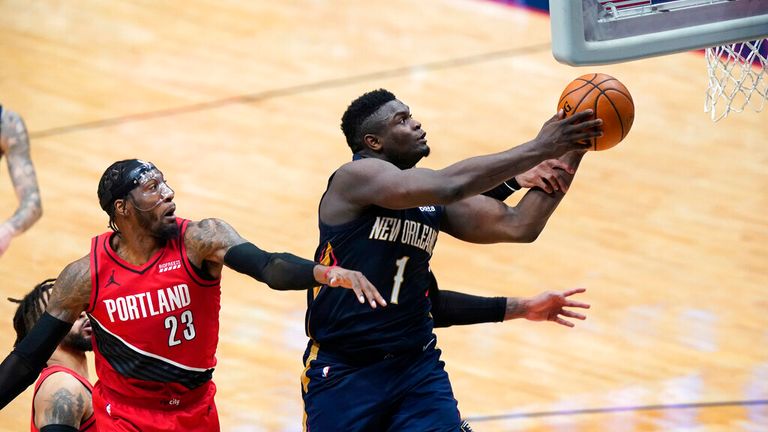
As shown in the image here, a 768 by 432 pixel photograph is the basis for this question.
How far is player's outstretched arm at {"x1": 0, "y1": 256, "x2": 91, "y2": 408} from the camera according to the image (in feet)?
18.0

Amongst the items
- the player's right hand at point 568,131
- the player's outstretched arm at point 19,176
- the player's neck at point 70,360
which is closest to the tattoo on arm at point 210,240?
the player's neck at point 70,360

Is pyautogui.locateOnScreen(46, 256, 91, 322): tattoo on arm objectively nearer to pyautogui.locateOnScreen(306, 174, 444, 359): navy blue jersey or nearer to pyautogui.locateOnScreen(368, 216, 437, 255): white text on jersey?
pyautogui.locateOnScreen(306, 174, 444, 359): navy blue jersey

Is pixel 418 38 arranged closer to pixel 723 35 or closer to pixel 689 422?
pixel 689 422

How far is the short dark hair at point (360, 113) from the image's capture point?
5707 millimetres

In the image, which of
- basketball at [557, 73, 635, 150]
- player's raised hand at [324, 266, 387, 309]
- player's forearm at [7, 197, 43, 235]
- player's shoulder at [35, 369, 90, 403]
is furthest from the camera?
player's forearm at [7, 197, 43, 235]

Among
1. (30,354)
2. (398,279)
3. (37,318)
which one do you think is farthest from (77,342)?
(398,279)

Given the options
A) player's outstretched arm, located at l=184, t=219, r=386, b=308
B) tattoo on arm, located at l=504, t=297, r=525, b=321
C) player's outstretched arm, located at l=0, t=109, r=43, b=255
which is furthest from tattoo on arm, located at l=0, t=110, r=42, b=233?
tattoo on arm, located at l=504, t=297, r=525, b=321

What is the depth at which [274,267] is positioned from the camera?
5.25m

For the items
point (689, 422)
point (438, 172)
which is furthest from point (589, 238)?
point (438, 172)

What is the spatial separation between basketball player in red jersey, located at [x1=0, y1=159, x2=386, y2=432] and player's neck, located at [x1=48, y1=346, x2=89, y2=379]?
39 centimetres

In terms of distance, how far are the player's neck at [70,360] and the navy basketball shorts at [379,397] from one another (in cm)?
112

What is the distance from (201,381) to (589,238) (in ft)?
15.3

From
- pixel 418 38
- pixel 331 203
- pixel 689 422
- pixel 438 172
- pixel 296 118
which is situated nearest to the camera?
pixel 438 172

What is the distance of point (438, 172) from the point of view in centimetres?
516
